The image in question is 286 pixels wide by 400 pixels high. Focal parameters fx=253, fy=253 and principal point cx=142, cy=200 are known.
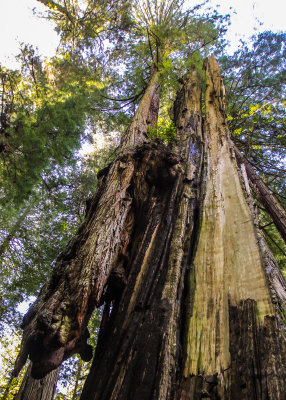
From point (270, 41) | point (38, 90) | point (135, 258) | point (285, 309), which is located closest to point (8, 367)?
point (38, 90)

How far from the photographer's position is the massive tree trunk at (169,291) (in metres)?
1.60

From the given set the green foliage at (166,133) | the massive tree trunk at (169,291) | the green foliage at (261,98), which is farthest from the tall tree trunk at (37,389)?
the green foliage at (261,98)

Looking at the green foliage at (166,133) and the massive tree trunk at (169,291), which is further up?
the green foliage at (166,133)

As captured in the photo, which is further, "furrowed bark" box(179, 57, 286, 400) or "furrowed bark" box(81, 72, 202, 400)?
"furrowed bark" box(81, 72, 202, 400)

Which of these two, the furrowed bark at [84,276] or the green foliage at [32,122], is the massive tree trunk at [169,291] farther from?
the green foliage at [32,122]

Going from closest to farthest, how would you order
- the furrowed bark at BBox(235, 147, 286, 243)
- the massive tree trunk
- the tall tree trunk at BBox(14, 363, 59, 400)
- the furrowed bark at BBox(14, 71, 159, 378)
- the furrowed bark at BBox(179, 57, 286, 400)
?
the furrowed bark at BBox(179, 57, 286, 400)
the massive tree trunk
the furrowed bark at BBox(14, 71, 159, 378)
the furrowed bark at BBox(235, 147, 286, 243)
the tall tree trunk at BBox(14, 363, 59, 400)

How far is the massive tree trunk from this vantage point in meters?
1.60

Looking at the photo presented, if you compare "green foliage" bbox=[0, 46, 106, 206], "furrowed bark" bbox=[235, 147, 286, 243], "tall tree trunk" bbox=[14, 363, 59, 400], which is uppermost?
"green foliage" bbox=[0, 46, 106, 206]

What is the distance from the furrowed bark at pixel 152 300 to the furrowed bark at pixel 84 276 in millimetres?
191

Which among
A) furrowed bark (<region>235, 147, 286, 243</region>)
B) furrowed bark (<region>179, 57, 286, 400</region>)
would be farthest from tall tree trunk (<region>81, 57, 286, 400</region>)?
furrowed bark (<region>235, 147, 286, 243</region>)

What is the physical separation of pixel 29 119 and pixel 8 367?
13.6 meters

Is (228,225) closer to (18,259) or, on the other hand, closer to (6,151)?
(6,151)

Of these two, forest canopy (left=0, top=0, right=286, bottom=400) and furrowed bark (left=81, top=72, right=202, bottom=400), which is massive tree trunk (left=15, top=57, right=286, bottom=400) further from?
forest canopy (left=0, top=0, right=286, bottom=400)

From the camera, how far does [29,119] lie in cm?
622
